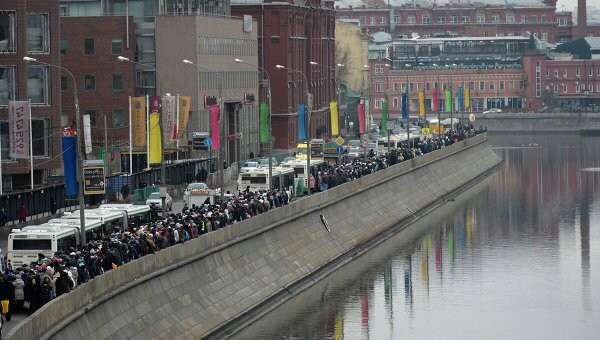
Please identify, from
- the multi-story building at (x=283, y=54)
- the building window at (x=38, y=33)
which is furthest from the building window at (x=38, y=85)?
the multi-story building at (x=283, y=54)

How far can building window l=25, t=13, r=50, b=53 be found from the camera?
85812 mm

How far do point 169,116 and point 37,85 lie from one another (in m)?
7.65

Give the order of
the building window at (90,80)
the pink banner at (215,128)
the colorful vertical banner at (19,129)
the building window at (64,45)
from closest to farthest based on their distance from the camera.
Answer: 1. the colorful vertical banner at (19,129)
2. the pink banner at (215,128)
3. the building window at (64,45)
4. the building window at (90,80)

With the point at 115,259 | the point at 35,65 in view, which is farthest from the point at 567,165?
the point at 115,259

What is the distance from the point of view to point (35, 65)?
85938mm

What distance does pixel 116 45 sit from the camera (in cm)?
11506

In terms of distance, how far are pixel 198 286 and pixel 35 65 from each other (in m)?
29.8

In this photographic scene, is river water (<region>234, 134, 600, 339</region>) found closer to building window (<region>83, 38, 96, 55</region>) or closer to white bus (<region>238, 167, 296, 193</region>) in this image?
white bus (<region>238, 167, 296, 193</region>)

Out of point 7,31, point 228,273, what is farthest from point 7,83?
point 228,273

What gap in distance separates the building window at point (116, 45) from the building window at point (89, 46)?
1.30 m

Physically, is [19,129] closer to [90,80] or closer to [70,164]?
[70,164]

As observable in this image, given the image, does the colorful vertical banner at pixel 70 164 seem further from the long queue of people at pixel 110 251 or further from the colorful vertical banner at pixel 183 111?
the colorful vertical banner at pixel 183 111

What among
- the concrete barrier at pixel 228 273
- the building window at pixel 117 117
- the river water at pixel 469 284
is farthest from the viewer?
the building window at pixel 117 117

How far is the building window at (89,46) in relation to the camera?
375 ft
